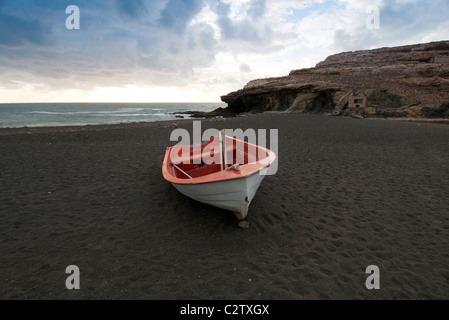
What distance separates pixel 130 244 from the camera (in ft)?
14.2

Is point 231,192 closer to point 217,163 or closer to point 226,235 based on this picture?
point 226,235

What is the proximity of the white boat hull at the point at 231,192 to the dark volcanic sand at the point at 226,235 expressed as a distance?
→ 56cm

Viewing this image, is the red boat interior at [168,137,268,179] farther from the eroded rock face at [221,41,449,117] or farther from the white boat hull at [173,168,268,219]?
the eroded rock face at [221,41,449,117]

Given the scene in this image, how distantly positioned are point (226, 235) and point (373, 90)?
31.6m

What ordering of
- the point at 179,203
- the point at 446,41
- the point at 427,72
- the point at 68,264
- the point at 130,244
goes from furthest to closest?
the point at 446,41
the point at 427,72
the point at 179,203
the point at 130,244
the point at 68,264

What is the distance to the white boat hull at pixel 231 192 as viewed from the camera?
4133 mm

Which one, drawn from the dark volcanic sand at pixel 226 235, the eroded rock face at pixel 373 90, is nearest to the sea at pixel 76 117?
the eroded rock face at pixel 373 90

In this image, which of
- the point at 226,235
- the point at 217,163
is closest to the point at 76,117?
the point at 217,163

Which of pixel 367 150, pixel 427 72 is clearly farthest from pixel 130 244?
pixel 427 72

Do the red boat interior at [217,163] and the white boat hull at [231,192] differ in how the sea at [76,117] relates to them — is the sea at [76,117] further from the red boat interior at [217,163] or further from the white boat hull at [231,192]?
the white boat hull at [231,192]

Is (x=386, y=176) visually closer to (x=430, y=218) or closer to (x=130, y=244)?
(x=430, y=218)

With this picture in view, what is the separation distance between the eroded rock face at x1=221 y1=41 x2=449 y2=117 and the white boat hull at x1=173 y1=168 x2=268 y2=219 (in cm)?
2842
